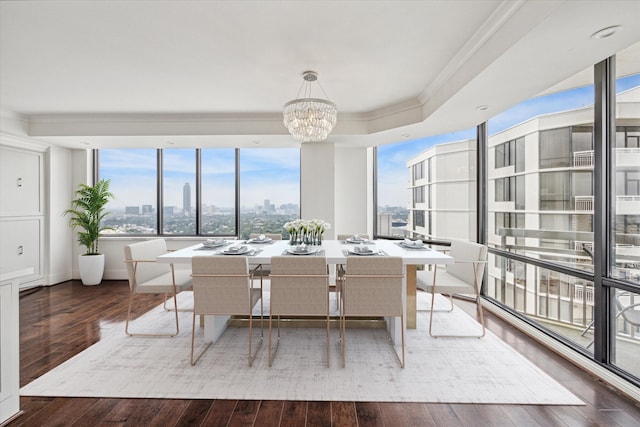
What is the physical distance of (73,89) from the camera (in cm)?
345

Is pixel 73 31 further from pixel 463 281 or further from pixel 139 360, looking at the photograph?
pixel 463 281

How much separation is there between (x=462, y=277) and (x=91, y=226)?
5.49 meters

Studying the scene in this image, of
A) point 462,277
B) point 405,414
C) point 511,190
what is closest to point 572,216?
point 511,190

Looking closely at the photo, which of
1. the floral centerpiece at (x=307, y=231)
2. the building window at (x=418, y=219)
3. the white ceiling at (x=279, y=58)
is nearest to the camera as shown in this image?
the white ceiling at (x=279, y=58)

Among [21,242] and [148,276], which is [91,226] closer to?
[21,242]

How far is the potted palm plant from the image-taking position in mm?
4906

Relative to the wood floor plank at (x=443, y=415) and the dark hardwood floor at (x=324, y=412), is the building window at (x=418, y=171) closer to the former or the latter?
the dark hardwood floor at (x=324, y=412)

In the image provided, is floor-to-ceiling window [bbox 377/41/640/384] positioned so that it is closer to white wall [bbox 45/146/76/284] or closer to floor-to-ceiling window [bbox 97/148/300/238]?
floor-to-ceiling window [bbox 97/148/300/238]

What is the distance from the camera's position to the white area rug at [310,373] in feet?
6.73

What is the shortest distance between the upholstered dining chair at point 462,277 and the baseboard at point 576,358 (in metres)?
0.47

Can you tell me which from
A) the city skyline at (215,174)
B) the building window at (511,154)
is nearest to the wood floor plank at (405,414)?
the building window at (511,154)

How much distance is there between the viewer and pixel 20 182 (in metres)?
4.59

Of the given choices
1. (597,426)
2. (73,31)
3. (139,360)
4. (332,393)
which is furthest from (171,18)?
(597,426)

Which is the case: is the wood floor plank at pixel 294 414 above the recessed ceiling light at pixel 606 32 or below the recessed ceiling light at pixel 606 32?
below
